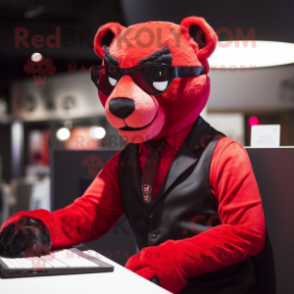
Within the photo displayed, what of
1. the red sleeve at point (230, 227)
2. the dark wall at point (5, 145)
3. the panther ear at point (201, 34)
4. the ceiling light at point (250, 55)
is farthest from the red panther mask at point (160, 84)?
the dark wall at point (5, 145)

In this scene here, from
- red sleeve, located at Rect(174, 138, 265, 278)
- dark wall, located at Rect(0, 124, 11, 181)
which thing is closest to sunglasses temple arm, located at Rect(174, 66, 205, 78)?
red sleeve, located at Rect(174, 138, 265, 278)

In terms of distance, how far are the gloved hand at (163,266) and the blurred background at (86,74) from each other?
1.45 feet

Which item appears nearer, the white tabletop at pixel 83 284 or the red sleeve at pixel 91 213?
the white tabletop at pixel 83 284

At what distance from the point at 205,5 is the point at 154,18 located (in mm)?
187

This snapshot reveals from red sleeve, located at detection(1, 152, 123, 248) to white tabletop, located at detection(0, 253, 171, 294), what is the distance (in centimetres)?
28

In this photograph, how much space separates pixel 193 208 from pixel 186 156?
142 mm

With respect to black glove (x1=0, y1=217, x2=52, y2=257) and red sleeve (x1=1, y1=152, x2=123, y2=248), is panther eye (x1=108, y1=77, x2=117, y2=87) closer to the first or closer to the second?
red sleeve (x1=1, y1=152, x2=123, y2=248)

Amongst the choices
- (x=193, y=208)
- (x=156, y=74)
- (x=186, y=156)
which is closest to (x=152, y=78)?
(x=156, y=74)

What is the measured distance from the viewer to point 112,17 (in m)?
4.47

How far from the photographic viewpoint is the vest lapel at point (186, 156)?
990mm

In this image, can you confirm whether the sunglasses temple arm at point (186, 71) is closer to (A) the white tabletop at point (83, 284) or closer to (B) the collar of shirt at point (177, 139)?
(B) the collar of shirt at point (177, 139)

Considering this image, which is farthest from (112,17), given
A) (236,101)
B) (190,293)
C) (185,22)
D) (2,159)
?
(2,159)

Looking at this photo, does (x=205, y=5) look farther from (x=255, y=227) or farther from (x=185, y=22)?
(x=255, y=227)

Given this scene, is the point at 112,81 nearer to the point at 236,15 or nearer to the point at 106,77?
the point at 106,77
